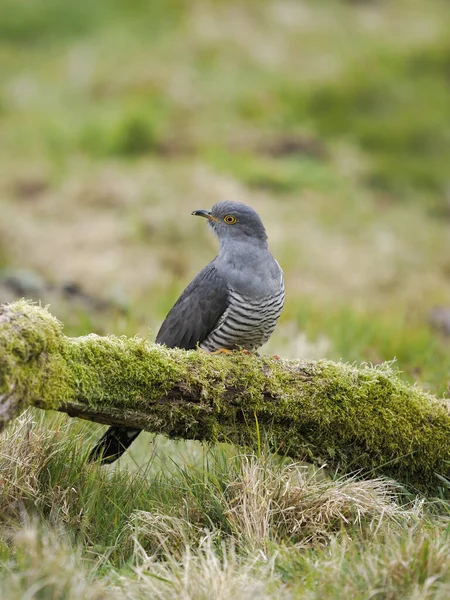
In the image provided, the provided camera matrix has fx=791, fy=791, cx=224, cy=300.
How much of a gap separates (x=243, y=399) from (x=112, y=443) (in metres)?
0.83

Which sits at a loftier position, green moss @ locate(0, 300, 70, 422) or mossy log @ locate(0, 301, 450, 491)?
mossy log @ locate(0, 301, 450, 491)

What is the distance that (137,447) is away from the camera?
5207 mm

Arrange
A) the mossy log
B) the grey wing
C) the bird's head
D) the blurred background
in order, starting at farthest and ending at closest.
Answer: the blurred background, the bird's head, the grey wing, the mossy log

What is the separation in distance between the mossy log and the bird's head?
1056mm

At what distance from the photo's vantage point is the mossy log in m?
3.45

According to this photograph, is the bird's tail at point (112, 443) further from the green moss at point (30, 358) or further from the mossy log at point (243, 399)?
the green moss at point (30, 358)

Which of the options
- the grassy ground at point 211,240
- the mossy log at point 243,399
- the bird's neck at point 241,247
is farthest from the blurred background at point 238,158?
the bird's neck at point 241,247

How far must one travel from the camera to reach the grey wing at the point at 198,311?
15.0 ft

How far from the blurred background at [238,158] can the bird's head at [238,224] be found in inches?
43.0

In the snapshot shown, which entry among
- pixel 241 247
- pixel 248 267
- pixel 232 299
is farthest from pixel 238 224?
pixel 232 299

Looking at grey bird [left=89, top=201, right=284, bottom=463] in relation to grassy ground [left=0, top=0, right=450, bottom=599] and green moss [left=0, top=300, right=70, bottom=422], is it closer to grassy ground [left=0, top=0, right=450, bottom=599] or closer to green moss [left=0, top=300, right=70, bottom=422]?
grassy ground [left=0, top=0, right=450, bottom=599]

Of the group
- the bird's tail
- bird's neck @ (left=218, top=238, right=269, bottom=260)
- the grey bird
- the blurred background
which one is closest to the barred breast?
the grey bird

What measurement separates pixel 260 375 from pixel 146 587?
4.16 feet

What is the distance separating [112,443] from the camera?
13.9 ft
